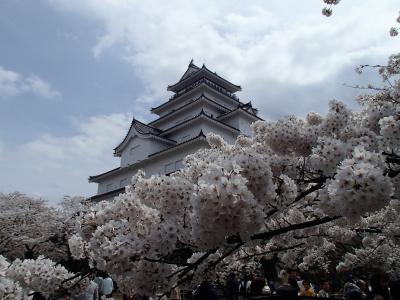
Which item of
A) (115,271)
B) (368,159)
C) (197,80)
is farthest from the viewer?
(197,80)

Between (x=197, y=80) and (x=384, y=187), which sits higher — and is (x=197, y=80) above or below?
above

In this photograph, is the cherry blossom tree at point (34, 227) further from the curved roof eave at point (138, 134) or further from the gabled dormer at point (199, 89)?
the gabled dormer at point (199, 89)

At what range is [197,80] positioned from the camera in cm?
4097

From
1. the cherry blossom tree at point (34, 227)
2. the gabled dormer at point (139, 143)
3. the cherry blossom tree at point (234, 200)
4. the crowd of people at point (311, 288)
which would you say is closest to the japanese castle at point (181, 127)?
the gabled dormer at point (139, 143)

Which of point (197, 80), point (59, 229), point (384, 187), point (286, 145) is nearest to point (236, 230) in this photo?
point (384, 187)

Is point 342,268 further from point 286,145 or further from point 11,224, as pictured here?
point 11,224

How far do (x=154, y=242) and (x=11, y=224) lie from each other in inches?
1186

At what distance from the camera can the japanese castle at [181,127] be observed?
3274cm

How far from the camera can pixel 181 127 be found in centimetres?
3444

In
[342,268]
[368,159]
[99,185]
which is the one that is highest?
[99,185]

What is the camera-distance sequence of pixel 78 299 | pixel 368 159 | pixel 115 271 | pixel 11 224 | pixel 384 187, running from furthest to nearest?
pixel 11 224 → pixel 78 299 → pixel 115 271 → pixel 368 159 → pixel 384 187

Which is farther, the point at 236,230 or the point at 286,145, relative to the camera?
the point at 286,145

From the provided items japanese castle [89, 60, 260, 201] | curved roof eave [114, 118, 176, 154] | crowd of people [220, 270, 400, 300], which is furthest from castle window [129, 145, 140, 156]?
crowd of people [220, 270, 400, 300]

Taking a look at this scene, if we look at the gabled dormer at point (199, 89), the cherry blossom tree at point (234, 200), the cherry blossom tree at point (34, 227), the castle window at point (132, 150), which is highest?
the gabled dormer at point (199, 89)
